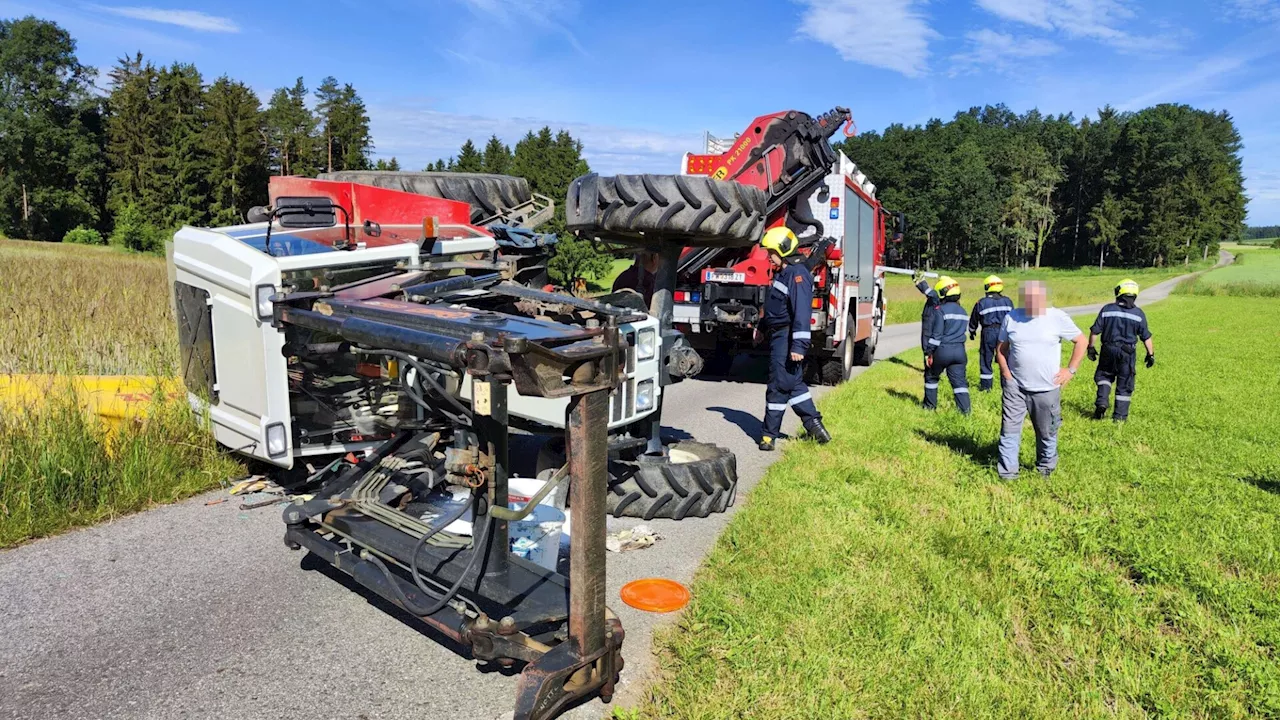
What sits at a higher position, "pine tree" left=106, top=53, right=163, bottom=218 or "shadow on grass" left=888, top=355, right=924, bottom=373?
"pine tree" left=106, top=53, right=163, bottom=218

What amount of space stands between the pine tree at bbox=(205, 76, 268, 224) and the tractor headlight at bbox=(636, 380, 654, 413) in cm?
3793

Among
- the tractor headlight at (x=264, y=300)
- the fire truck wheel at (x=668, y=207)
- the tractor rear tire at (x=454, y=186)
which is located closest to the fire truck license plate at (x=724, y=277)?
the tractor rear tire at (x=454, y=186)

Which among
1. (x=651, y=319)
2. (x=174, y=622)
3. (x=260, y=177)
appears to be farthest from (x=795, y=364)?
(x=260, y=177)

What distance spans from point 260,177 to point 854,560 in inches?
1642

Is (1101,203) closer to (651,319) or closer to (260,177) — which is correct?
(260,177)

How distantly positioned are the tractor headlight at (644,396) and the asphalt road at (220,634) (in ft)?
2.63

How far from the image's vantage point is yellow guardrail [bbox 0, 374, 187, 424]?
4973 mm

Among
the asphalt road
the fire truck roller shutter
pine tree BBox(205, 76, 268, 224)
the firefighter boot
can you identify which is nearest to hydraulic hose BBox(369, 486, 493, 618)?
the asphalt road

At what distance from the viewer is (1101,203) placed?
74.0 meters

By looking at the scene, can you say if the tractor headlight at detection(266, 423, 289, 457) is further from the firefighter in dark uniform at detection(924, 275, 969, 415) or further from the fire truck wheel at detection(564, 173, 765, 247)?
the firefighter in dark uniform at detection(924, 275, 969, 415)

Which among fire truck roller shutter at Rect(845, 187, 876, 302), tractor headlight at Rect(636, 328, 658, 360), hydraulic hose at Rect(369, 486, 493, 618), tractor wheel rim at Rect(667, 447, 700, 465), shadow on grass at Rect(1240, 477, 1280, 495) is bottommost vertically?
shadow on grass at Rect(1240, 477, 1280, 495)

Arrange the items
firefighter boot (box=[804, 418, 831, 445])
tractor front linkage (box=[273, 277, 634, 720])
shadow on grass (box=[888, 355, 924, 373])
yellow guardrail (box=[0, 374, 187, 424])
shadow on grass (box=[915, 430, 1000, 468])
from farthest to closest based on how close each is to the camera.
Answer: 1. shadow on grass (box=[888, 355, 924, 373])
2. firefighter boot (box=[804, 418, 831, 445])
3. shadow on grass (box=[915, 430, 1000, 468])
4. yellow guardrail (box=[0, 374, 187, 424])
5. tractor front linkage (box=[273, 277, 634, 720])

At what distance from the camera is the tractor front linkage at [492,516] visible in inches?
98.1

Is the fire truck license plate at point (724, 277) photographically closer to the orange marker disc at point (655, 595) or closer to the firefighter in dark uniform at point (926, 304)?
the firefighter in dark uniform at point (926, 304)
